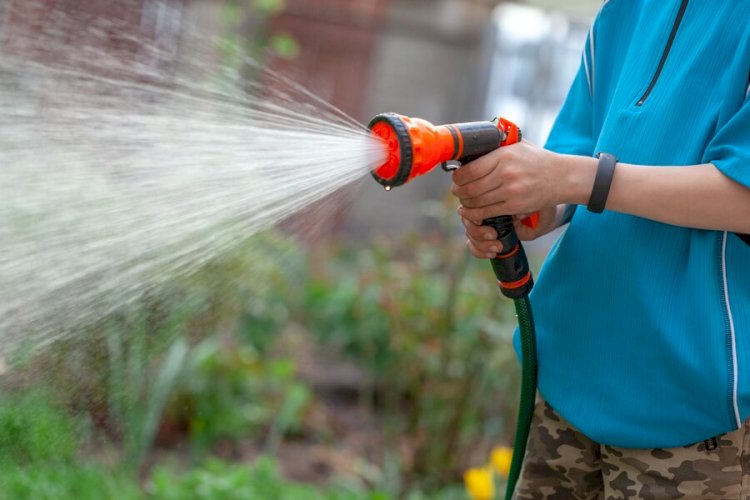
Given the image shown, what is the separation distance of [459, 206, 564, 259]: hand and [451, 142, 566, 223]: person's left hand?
12 centimetres

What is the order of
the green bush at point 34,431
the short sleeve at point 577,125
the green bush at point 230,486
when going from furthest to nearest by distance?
the green bush at point 230,486 → the green bush at point 34,431 → the short sleeve at point 577,125

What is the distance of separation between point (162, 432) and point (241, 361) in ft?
1.52

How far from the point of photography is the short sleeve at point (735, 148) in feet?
4.73

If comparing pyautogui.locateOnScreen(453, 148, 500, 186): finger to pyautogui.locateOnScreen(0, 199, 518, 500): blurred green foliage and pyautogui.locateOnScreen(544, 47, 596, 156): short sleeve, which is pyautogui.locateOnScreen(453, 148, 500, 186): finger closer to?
pyautogui.locateOnScreen(544, 47, 596, 156): short sleeve

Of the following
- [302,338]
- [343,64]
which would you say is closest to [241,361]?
[302,338]

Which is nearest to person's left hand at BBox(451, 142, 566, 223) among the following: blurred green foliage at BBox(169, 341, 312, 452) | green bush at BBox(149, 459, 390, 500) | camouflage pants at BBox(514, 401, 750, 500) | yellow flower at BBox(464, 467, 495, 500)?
camouflage pants at BBox(514, 401, 750, 500)

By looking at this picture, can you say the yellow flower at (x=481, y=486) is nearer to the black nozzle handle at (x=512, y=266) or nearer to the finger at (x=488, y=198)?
the black nozzle handle at (x=512, y=266)

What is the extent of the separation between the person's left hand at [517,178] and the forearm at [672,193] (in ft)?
0.07

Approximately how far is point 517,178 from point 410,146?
19 centimetres

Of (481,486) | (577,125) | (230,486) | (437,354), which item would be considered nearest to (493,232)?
(577,125)

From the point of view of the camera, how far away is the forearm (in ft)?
4.83

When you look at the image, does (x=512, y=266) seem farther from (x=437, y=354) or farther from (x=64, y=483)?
(x=437, y=354)

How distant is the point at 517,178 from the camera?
1509mm

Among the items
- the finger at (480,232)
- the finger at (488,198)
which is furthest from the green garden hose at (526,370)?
the finger at (488,198)
